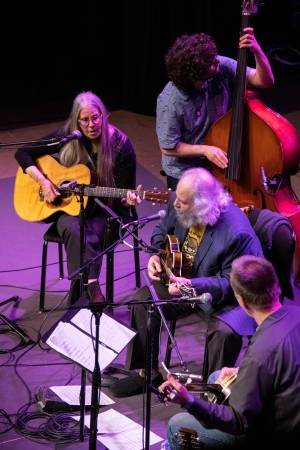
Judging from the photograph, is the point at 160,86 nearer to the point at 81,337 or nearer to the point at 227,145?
the point at 227,145

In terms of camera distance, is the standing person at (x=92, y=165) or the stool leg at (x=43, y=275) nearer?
the standing person at (x=92, y=165)

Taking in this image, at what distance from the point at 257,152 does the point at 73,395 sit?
1.84 m

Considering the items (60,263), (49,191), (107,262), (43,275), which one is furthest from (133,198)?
(60,263)

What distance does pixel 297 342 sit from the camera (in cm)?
322

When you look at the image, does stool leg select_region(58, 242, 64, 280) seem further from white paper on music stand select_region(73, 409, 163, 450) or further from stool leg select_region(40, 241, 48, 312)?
white paper on music stand select_region(73, 409, 163, 450)

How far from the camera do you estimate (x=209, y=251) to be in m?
4.45

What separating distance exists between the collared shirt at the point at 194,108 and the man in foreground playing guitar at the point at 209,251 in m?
0.86

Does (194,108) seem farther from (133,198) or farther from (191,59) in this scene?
(133,198)

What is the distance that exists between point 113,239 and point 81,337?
1530 millimetres

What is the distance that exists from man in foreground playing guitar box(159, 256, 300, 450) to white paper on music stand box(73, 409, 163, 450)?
1.01 m

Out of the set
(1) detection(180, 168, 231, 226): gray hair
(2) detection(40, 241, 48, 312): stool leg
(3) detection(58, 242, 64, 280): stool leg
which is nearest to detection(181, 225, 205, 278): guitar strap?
(1) detection(180, 168, 231, 226): gray hair

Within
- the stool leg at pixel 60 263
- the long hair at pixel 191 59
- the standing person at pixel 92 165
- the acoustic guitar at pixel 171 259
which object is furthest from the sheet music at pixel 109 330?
the stool leg at pixel 60 263

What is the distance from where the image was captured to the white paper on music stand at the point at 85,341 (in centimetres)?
377

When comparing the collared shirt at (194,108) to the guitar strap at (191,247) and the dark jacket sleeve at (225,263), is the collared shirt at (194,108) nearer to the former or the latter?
the guitar strap at (191,247)
